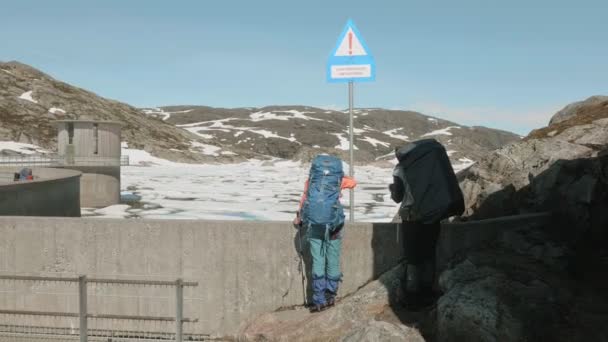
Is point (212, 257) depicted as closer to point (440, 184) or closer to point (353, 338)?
point (353, 338)

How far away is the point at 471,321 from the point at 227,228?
10.5 ft

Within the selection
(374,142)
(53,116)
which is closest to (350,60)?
(53,116)

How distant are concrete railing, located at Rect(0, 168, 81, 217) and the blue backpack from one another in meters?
7.47

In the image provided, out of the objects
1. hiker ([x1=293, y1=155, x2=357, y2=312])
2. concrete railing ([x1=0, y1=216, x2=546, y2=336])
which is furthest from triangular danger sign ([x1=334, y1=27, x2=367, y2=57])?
concrete railing ([x1=0, y1=216, x2=546, y2=336])

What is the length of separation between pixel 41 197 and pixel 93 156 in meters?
14.4

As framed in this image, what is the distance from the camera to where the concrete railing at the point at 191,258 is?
6.36m

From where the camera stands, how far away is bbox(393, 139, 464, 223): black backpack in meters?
5.04

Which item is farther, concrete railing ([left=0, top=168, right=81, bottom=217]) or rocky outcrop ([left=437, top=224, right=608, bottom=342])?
concrete railing ([left=0, top=168, right=81, bottom=217])

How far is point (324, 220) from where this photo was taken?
5.64 m

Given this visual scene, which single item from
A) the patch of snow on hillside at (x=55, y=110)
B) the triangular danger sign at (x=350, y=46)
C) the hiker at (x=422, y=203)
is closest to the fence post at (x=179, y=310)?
the hiker at (x=422, y=203)

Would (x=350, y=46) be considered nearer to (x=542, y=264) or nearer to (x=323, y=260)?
(x=323, y=260)

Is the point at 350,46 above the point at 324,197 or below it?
above

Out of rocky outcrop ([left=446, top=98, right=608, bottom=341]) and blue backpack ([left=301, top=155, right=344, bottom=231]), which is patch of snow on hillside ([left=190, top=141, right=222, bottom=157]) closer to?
rocky outcrop ([left=446, top=98, right=608, bottom=341])

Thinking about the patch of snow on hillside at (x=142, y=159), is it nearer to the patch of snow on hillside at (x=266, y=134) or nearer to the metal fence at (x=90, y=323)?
the metal fence at (x=90, y=323)
